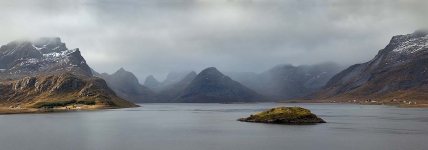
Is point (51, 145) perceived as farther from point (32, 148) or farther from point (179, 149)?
point (179, 149)

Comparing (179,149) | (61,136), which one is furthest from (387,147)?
(61,136)

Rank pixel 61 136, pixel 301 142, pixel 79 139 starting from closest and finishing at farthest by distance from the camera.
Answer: pixel 301 142 < pixel 79 139 < pixel 61 136

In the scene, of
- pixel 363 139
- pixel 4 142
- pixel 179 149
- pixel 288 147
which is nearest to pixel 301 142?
pixel 288 147

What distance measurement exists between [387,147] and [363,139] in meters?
16.8

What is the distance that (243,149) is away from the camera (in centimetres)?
9194

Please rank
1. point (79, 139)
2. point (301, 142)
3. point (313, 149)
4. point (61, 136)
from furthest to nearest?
point (61, 136) < point (79, 139) < point (301, 142) < point (313, 149)

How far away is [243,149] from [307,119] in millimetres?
86049

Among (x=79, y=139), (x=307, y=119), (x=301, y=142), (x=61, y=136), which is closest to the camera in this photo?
(x=301, y=142)

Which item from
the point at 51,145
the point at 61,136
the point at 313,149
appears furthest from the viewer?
the point at 61,136

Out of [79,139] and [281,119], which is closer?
Result: [79,139]

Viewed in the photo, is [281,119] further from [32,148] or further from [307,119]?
[32,148]

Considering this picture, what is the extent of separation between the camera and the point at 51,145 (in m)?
97.1

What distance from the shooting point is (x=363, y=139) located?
358ft

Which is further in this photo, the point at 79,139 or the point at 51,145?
the point at 79,139
